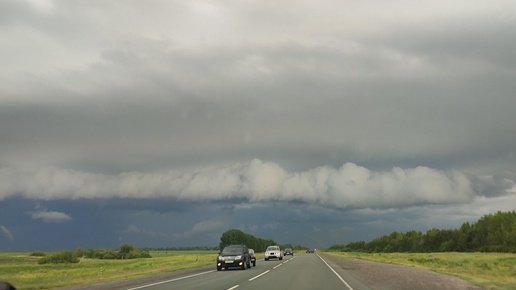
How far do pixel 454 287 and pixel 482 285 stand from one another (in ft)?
6.23

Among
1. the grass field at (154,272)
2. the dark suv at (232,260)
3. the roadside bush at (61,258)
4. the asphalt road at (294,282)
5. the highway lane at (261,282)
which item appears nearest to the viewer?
the highway lane at (261,282)

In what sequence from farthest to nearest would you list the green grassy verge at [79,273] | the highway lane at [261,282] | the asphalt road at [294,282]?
the green grassy verge at [79,273]
the asphalt road at [294,282]
the highway lane at [261,282]

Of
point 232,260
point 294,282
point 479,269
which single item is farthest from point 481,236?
point 294,282

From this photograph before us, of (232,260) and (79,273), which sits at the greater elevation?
(232,260)

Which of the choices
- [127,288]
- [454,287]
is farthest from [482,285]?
[127,288]

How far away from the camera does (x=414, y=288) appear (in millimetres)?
23594

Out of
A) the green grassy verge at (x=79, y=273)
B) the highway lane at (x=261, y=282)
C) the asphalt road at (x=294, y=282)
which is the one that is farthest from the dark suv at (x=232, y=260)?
the highway lane at (x=261, y=282)

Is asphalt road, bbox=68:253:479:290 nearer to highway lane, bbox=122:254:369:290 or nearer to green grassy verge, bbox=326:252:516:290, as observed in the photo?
highway lane, bbox=122:254:369:290

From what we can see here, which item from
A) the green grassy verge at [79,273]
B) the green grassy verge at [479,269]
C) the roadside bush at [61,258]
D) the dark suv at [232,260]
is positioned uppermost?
the roadside bush at [61,258]

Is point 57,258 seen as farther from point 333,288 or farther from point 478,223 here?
point 478,223

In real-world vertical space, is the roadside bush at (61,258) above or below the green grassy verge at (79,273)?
above

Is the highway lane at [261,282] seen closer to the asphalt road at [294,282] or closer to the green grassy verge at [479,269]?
the asphalt road at [294,282]

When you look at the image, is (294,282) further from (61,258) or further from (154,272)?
(61,258)

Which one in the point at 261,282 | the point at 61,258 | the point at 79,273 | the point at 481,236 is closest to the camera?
the point at 261,282
